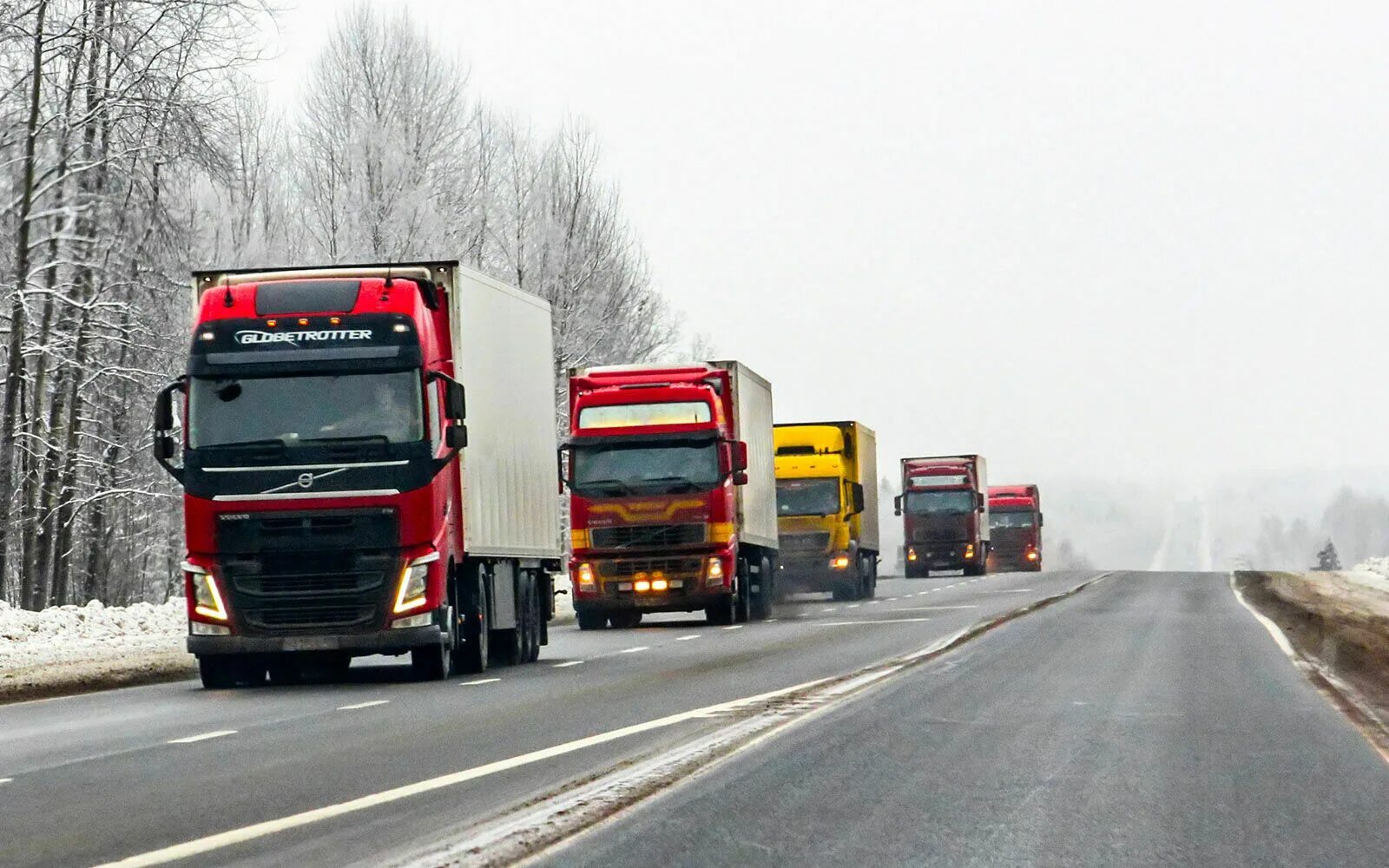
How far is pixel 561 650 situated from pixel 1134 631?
7267 mm

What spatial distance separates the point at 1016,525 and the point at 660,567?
159ft

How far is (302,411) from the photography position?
18703 mm

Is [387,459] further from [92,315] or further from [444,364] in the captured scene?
[92,315]

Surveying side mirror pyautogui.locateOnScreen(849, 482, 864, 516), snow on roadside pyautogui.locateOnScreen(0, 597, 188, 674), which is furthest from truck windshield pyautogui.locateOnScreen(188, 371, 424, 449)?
side mirror pyautogui.locateOnScreen(849, 482, 864, 516)

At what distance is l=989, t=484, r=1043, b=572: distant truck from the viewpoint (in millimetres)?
77812

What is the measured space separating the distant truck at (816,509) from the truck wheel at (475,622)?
76.3ft

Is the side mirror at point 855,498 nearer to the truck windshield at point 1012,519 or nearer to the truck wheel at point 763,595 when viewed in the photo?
the truck wheel at point 763,595

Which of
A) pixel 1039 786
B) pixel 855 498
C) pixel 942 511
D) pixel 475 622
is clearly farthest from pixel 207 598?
pixel 942 511

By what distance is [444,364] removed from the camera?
1970 cm

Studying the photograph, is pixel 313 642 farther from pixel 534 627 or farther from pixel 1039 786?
pixel 1039 786

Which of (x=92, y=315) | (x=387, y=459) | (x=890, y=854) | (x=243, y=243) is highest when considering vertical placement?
(x=243, y=243)

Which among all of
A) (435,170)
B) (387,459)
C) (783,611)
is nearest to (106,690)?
(387,459)

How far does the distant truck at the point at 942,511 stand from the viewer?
63625 millimetres

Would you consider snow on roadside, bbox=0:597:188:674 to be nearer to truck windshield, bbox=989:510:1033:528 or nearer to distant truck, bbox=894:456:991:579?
distant truck, bbox=894:456:991:579
